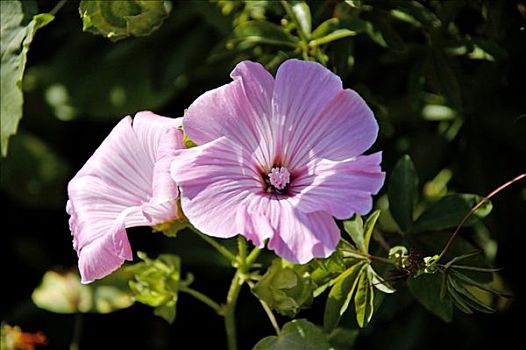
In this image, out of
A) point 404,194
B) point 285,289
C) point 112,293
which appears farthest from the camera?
point 112,293

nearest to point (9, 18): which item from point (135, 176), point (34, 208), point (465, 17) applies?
point (135, 176)

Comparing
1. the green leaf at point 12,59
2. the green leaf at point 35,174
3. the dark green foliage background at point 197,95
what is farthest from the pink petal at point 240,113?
the green leaf at point 35,174

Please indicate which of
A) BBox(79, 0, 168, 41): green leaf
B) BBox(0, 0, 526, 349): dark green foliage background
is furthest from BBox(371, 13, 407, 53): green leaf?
BBox(79, 0, 168, 41): green leaf

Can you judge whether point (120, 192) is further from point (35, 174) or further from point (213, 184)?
point (35, 174)

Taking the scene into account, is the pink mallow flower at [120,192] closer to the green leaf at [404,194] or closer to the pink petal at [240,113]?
the pink petal at [240,113]

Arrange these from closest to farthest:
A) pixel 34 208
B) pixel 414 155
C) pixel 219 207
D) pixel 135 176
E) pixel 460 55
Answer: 1. pixel 219 207
2. pixel 135 176
3. pixel 460 55
4. pixel 414 155
5. pixel 34 208

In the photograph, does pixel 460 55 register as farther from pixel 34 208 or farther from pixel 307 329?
pixel 34 208

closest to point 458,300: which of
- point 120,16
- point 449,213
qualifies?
point 449,213
